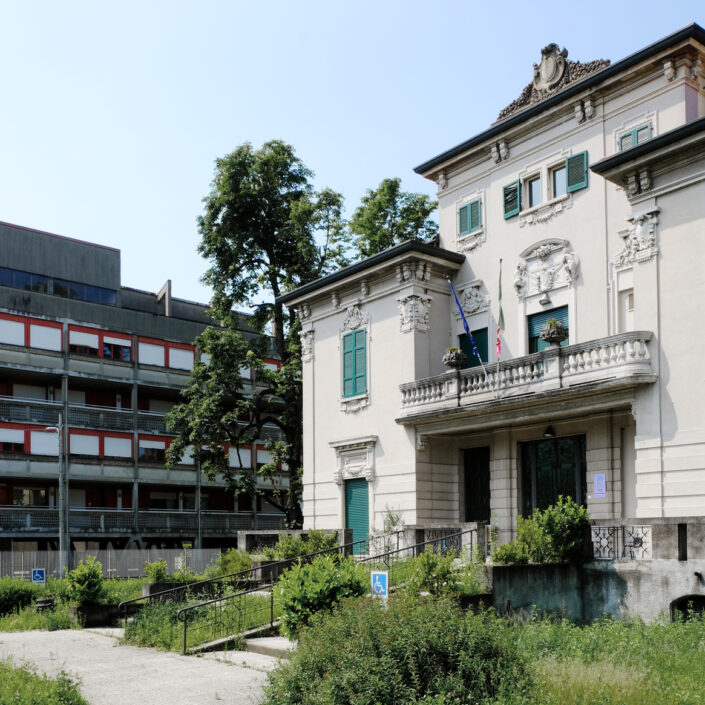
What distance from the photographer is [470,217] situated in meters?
28.0

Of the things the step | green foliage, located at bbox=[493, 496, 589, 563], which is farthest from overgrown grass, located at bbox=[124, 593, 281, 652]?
green foliage, located at bbox=[493, 496, 589, 563]

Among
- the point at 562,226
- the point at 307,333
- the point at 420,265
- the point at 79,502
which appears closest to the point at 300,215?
the point at 307,333

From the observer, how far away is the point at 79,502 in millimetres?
56844

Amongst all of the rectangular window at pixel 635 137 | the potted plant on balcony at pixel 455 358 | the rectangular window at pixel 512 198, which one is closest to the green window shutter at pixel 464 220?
the rectangular window at pixel 512 198

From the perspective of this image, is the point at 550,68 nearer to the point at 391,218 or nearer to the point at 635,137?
the point at 635,137

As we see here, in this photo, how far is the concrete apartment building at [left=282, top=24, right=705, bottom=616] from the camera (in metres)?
20.3

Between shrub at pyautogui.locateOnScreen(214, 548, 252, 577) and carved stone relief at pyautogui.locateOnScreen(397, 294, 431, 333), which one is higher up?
carved stone relief at pyautogui.locateOnScreen(397, 294, 431, 333)

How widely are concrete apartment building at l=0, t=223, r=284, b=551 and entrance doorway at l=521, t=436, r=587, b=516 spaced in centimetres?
3172

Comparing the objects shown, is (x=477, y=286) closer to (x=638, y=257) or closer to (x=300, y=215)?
(x=638, y=257)

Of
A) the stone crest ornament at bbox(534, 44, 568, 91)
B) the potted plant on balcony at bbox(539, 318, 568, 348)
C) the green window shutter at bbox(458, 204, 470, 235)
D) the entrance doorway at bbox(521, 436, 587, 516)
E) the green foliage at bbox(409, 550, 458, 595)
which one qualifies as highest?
the stone crest ornament at bbox(534, 44, 568, 91)

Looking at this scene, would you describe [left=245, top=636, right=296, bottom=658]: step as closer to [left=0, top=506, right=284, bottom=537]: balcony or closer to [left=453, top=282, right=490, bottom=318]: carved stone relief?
[left=453, top=282, right=490, bottom=318]: carved stone relief

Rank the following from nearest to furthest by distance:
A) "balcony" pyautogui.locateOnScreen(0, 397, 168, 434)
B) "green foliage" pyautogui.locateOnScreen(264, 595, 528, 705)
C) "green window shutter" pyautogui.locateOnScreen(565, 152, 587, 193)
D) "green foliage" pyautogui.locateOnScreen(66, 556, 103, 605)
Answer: "green foliage" pyautogui.locateOnScreen(264, 595, 528, 705) < "green foliage" pyautogui.locateOnScreen(66, 556, 103, 605) < "green window shutter" pyautogui.locateOnScreen(565, 152, 587, 193) < "balcony" pyautogui.locateOnScreen(0, 397, 168, 434)

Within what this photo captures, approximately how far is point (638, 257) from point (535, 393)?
4.19 metres

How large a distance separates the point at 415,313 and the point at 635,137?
321 inches
